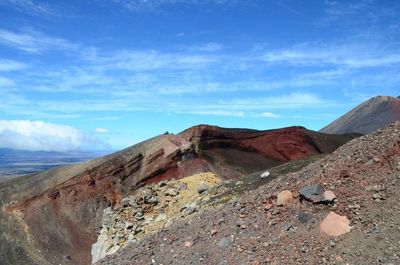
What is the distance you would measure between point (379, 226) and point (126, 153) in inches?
505

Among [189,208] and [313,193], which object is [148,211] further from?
[313,193]

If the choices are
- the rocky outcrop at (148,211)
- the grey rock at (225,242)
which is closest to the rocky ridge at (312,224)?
the grey rock at (225,242)

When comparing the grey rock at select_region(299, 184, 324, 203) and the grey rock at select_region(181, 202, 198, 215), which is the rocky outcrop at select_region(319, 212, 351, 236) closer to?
the grey rock at select_region(299, 184, 324, 203)

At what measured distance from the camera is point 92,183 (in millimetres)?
17938

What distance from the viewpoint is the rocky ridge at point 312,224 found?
7.75 m

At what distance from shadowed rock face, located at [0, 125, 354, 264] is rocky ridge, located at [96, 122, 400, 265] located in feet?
19.0

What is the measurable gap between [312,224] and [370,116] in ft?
113

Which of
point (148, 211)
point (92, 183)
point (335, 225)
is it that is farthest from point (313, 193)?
point (92, 183)

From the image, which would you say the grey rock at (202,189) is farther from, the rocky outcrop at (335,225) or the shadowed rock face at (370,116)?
the shadowed rock face at (370,116)

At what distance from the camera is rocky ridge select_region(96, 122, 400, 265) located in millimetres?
7750

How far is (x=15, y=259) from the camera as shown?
15.1 meters

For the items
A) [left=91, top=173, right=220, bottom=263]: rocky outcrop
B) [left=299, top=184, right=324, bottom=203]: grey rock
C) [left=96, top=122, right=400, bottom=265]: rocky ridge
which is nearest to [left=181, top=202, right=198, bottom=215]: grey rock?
[left=91, top=173, right=220, bottom=263]: rocky outcrop

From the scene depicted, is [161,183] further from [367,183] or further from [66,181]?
[367,183]

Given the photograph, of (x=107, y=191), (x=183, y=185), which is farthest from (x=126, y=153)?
(x=183, y=185)
